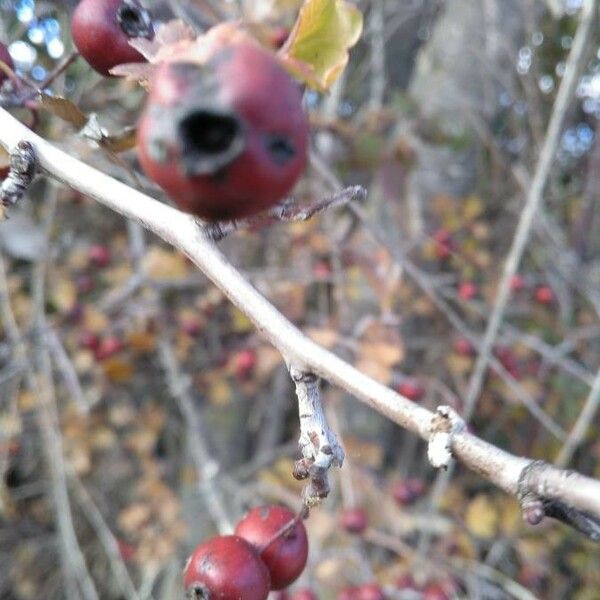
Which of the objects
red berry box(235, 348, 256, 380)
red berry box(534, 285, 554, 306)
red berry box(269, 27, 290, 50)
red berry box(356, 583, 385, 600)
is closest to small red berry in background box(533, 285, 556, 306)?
red berry box(534, 285, 554, 306)

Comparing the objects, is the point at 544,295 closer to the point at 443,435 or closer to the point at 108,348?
the point at 108,348

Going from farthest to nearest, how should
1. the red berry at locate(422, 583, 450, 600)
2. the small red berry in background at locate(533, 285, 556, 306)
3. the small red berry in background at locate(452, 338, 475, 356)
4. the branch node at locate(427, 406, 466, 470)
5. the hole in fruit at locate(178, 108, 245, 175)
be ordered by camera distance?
the small red berry in background at locate(533, 285, 556, 306) → the small red berry in background at locate(452, 338, 475, 356) → the red berry at locate(422, 583, 450, 600) → the branch node at locate(427, 406, 466, 470) → the hole in fruit at locate(178, 108, 245, 175)

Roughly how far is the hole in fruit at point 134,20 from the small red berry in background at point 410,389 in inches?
60.7

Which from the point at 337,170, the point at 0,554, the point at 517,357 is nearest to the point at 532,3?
the point at 337,170

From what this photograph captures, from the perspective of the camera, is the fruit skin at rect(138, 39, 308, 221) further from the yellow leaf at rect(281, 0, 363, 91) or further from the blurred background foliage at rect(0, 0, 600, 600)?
the blurred background foliage at rect(0, 0, 600, 600)

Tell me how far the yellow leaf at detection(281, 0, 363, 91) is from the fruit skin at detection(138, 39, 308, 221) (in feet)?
0.79

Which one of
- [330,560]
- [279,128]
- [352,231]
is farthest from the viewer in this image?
[352,231]

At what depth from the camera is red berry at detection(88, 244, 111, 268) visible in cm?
262

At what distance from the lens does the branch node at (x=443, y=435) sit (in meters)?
0.45

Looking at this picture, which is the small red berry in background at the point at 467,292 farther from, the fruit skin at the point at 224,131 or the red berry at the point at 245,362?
the fruit skin at the point at 224,131

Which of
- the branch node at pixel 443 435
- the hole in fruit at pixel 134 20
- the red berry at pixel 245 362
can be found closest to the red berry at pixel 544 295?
the red berry at pixel 245 362

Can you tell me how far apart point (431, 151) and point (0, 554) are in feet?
8.61

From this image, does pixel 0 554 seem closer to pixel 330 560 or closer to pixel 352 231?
pixel 330 560

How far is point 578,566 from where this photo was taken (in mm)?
2748
